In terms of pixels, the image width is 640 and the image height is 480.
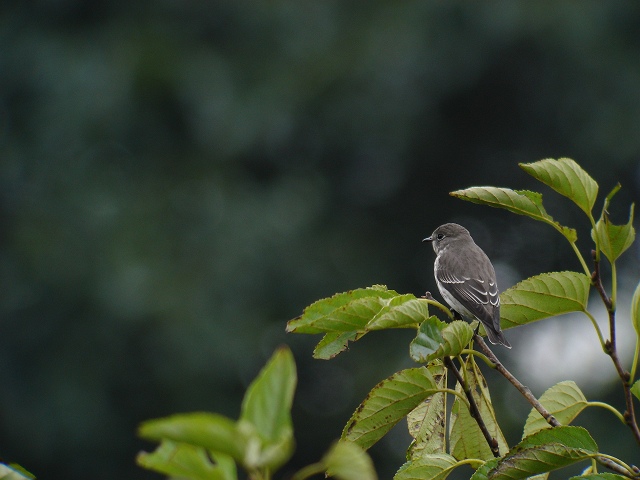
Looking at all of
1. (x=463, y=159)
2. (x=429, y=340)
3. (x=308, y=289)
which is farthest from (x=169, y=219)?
(x=429, y=340)

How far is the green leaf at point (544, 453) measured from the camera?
5.62 feet

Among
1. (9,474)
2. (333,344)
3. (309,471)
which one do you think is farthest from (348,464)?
(333,344)

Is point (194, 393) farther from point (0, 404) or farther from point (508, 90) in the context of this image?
point (508, 90)

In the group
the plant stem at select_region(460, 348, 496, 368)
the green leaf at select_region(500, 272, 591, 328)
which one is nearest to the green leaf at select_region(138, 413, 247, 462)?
the plant stem at select_region(460, 348, 496, 368)

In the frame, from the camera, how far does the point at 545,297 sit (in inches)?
80.7

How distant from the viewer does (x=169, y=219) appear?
13812 millimetres

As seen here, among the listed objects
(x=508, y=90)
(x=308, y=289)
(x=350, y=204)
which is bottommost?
(x=308, y=289)

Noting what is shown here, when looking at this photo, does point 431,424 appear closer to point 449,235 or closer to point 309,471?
point 309,471

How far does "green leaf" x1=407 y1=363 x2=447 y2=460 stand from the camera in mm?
2139

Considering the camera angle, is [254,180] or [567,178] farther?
[254,180]

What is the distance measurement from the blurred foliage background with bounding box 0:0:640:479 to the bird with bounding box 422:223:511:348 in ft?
23.0

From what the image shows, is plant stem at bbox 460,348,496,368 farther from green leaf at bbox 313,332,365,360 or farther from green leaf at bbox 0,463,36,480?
green leaf at bbox 0,463,36,480

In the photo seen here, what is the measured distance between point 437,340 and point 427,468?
31cm

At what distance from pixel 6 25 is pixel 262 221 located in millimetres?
5595
